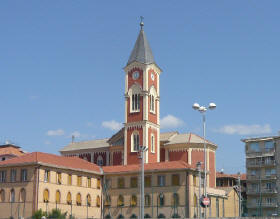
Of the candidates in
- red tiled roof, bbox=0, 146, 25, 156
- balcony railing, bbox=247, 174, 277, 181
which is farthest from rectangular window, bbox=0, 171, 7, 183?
balcony railing, bbox=247, 174, 277, 181

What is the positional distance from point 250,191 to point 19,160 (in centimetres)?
4358

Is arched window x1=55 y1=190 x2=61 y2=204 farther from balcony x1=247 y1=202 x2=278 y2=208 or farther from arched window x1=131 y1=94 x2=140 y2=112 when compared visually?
balcony x1=247 y1=202 x2=278 y2=208

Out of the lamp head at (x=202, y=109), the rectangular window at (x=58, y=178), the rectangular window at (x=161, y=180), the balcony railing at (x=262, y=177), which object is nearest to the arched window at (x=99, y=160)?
the rectangular window at (x=161, y=180)

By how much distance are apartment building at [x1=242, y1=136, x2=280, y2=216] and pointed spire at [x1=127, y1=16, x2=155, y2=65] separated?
79.0 feet

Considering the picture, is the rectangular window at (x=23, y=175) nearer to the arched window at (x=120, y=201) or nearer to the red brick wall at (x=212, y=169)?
the arched window at (x=120, y=201)

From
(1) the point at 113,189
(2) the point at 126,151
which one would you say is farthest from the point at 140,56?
(1) the point at 113,189

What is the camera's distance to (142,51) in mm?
94000

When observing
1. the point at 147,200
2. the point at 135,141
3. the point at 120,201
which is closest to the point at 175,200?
the point at 147,200

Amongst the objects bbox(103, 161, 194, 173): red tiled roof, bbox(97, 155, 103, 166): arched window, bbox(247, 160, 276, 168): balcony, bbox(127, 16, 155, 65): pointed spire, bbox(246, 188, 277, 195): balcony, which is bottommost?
bbox(246, 188, 277, 195): balcony

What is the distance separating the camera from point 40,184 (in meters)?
72.4

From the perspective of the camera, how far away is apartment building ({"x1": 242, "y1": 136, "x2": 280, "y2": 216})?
3649 inches

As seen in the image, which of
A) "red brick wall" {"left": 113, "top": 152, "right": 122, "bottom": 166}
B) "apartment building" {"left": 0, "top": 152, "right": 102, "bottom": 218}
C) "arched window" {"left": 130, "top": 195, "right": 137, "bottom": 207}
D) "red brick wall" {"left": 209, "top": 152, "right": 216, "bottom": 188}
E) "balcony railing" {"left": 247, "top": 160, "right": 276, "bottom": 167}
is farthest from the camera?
"red brick wall" {"left": 113, "top": 152, "right": 122, "bottom": 166}

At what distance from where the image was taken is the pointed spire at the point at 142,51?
9306 centimetres

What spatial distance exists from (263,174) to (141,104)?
1014 inches
